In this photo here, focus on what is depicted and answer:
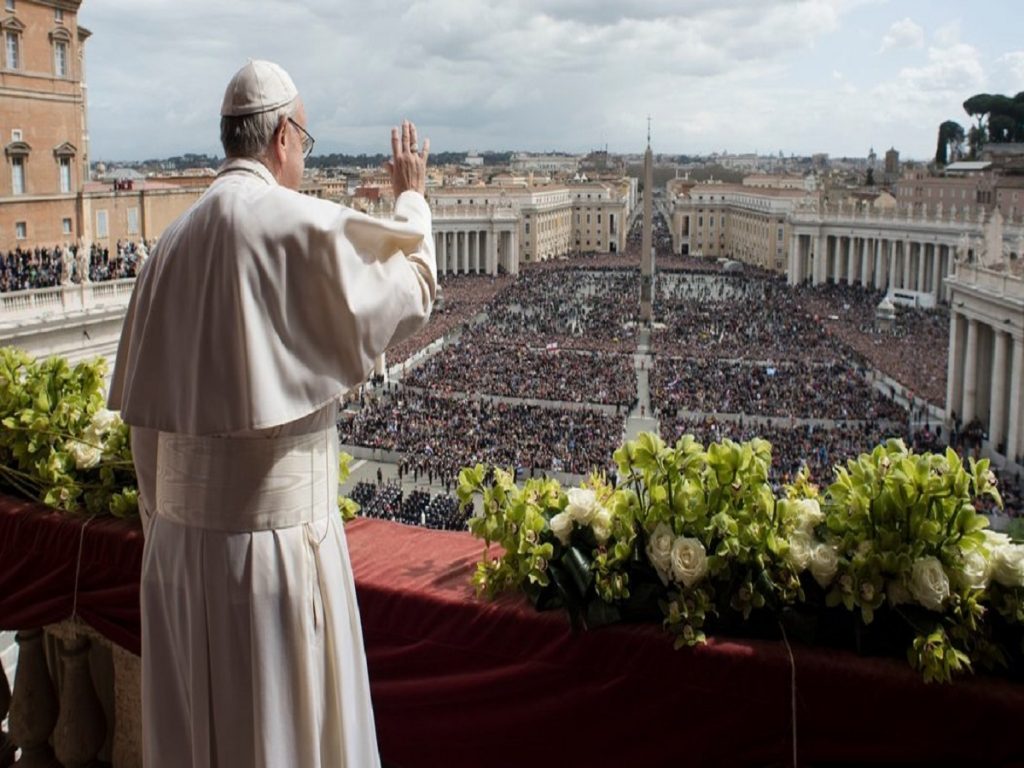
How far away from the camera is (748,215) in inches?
3767

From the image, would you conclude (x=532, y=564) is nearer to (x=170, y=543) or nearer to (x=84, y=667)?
(x=170, y=543)

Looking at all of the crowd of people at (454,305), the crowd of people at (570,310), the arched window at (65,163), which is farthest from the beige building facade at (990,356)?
Result: the arched window at (65,163)

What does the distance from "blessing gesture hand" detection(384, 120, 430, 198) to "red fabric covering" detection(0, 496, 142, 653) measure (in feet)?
4.89

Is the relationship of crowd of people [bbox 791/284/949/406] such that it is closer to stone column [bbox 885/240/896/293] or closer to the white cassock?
stone column [bbox 885/240/896/293]

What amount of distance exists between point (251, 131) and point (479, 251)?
8687 cm

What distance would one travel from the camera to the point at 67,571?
11.3 ft

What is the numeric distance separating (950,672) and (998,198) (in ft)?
242

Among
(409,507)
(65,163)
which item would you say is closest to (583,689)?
(409,507)

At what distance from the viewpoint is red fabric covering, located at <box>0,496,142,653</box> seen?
334 cm

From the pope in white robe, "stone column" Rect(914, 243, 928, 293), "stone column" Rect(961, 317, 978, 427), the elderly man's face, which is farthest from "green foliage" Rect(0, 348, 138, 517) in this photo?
"stone column" Rect(914, 243, 928, 293)

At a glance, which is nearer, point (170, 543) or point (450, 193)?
point (170, 543)

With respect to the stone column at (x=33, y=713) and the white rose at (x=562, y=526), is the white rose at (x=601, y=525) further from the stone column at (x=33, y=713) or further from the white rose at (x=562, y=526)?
the stone column at (x=33, y=713)

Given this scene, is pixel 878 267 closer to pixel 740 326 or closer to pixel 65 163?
pixel 740 326

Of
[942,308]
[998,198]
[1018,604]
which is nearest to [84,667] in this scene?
[1018,604]
